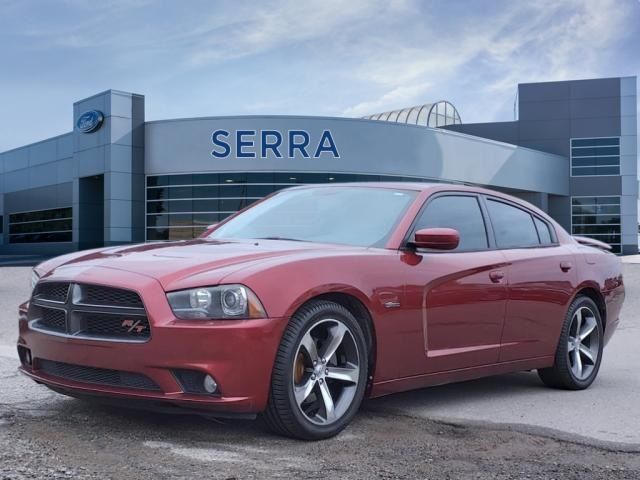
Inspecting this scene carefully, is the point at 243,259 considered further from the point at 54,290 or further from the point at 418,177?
the point at 418,177

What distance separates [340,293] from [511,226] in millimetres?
2143

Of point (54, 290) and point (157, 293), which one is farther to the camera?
point (54, 290)

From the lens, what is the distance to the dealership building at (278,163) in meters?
34.7

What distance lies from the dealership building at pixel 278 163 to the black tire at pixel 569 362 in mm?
27754

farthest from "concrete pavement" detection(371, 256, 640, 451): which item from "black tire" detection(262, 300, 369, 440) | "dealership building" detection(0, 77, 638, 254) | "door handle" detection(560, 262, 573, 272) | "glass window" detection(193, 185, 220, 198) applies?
"glass window" detection(193, 185, 220, 198)

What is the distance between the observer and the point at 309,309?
4133 mm

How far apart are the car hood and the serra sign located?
29705 millimetres

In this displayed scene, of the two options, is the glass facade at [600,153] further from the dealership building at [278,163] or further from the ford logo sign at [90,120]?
the ford logo sign at [90,120]

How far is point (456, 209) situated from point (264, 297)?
207 cm

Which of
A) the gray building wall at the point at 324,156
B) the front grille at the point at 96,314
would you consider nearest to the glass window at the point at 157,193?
the gray building wall at the point at 324,156

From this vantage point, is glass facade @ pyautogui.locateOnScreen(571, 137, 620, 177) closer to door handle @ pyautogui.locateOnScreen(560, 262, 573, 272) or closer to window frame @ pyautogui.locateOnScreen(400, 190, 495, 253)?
door handle @ pyautogui.locateOnScreen(560, 262, 573, 272)

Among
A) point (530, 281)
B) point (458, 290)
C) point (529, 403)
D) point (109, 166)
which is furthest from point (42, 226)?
point (458, 290)

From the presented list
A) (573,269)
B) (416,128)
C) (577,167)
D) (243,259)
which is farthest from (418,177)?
(243,259)

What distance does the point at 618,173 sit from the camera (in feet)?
159
